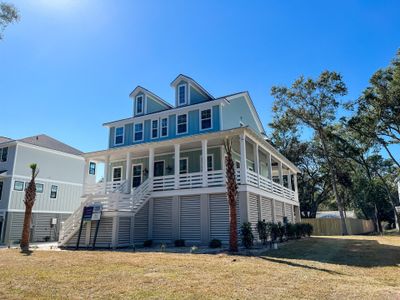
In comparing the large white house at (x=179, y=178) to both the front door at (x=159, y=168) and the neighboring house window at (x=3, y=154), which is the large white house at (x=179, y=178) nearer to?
the front door at (x=159, y=168)

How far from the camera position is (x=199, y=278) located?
23.4 ft

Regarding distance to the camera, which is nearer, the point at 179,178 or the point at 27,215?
the point at 27,215

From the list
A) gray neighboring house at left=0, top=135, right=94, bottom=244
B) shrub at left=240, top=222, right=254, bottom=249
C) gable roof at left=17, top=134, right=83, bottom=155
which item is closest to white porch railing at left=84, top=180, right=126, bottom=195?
gray neighboring house at left=0, top=135, right=94, bottom=244

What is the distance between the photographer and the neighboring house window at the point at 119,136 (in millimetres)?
23719

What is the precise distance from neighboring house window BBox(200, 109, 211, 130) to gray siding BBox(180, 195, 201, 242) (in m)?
5.63

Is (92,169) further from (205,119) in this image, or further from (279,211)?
(279,211)

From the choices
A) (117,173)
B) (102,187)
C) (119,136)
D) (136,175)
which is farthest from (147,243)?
(119,136)

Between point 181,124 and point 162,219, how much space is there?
7224 millimetres

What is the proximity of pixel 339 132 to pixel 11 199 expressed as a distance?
3487 centimetres

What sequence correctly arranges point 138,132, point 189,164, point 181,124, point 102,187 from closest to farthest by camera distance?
point 102,187, point 189,164, point 181,124, point 138,132

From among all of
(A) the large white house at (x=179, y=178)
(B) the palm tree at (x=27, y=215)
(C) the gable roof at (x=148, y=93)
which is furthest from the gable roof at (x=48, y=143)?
(B) the palm tree at (x=27, y=215)

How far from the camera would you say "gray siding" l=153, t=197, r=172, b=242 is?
54.2 ft

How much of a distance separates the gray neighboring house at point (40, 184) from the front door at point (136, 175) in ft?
31.6

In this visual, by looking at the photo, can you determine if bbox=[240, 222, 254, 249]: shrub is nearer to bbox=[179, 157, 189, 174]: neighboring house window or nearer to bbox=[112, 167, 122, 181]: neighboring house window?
bbox=[179, 157, 189, 174]: neighboring house window
